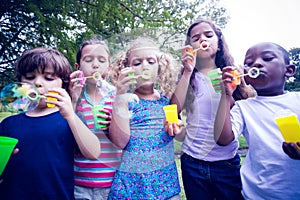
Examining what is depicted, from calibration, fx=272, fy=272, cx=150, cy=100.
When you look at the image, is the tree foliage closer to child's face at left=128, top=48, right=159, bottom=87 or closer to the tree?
the tree

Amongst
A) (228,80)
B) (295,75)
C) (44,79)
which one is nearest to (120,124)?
(44,79)

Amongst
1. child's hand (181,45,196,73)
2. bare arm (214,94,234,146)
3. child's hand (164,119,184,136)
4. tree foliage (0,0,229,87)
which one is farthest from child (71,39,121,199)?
tree foliage (0,0,229,87)

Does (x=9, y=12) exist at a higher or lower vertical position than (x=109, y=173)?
higher

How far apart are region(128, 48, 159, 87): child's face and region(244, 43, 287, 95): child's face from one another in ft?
1.45

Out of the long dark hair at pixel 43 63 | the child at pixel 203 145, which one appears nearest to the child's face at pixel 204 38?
the child at pixel 203 145

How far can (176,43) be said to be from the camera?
1.56m

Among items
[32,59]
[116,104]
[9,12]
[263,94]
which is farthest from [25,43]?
[263,94]

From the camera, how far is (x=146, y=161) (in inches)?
46.3

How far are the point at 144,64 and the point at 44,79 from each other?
45 centimetres

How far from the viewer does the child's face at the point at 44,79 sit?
119 cm

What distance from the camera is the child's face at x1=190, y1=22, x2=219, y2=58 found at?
4.50ft

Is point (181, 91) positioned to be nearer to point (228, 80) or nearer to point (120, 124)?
point (228, 80)

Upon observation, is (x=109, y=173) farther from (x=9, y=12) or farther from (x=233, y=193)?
(x=9, y=12)

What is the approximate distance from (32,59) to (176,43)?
77cm
